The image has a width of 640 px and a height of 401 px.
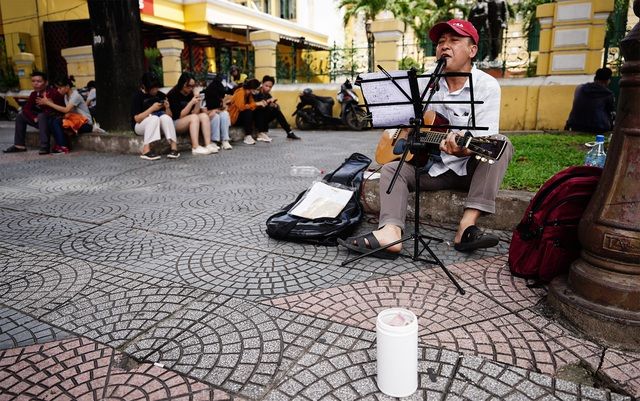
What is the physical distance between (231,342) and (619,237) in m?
1.89

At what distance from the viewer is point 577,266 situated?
2398mm

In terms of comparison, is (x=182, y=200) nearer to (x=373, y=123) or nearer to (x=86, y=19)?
(x=373, y=123)

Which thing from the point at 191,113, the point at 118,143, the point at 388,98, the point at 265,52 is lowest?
the point at 118,143

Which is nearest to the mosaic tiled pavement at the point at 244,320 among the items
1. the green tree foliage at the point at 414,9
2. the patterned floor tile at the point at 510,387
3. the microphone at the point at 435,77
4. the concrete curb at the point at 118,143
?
the patterned floor tile at the point at 510,387

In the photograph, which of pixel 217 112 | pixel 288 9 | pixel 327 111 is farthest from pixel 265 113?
pixel 288 9

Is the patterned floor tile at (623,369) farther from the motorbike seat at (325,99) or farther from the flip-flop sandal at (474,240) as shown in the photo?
the motorbike seat at (325,99)

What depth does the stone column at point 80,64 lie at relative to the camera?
1457 centimetres

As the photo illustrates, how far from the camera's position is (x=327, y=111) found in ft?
40.9

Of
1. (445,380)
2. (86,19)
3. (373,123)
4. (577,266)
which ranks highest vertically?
(86,19)

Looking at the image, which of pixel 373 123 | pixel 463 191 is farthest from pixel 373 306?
pixel 463 191

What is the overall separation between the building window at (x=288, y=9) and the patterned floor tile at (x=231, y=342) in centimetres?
2728

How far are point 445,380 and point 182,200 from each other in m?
3.67

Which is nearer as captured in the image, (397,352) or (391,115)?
(397,352)

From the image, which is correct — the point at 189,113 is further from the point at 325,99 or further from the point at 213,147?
the point at 325,99
